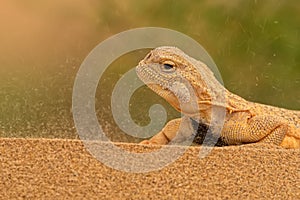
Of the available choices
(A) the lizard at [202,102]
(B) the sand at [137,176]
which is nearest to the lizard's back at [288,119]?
(A) the lizard at [202,102]

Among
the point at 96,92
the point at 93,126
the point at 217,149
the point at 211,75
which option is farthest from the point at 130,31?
the point at 217,149

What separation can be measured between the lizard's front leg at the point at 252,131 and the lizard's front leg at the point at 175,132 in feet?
0.76

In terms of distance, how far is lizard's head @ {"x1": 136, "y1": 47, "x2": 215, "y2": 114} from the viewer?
4.23 metres

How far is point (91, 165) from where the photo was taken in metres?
3.24

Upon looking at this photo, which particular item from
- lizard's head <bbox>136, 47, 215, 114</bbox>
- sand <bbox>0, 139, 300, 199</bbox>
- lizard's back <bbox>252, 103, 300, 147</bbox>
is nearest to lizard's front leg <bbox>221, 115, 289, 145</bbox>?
lizard's back <bbox>252, 103, 300, 147</bbox>

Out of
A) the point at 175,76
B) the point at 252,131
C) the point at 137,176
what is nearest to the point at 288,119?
the point at 252,131

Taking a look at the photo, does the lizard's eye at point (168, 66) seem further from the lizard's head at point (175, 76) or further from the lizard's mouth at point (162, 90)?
the lizard's mouth at point (162, 90)

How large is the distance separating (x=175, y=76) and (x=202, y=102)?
227mm

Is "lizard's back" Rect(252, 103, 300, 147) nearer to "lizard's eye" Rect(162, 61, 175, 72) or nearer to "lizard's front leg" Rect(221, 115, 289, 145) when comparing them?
"lizard's front leg" Rect(221, 115, 289, 145)

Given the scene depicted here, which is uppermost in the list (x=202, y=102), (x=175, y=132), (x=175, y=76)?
(x=175, y=76)

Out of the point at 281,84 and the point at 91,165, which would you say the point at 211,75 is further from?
the point at 281,84

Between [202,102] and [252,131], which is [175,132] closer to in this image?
[202,102]

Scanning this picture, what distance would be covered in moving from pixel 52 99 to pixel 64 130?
1023 mm

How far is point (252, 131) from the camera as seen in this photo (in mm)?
4215
